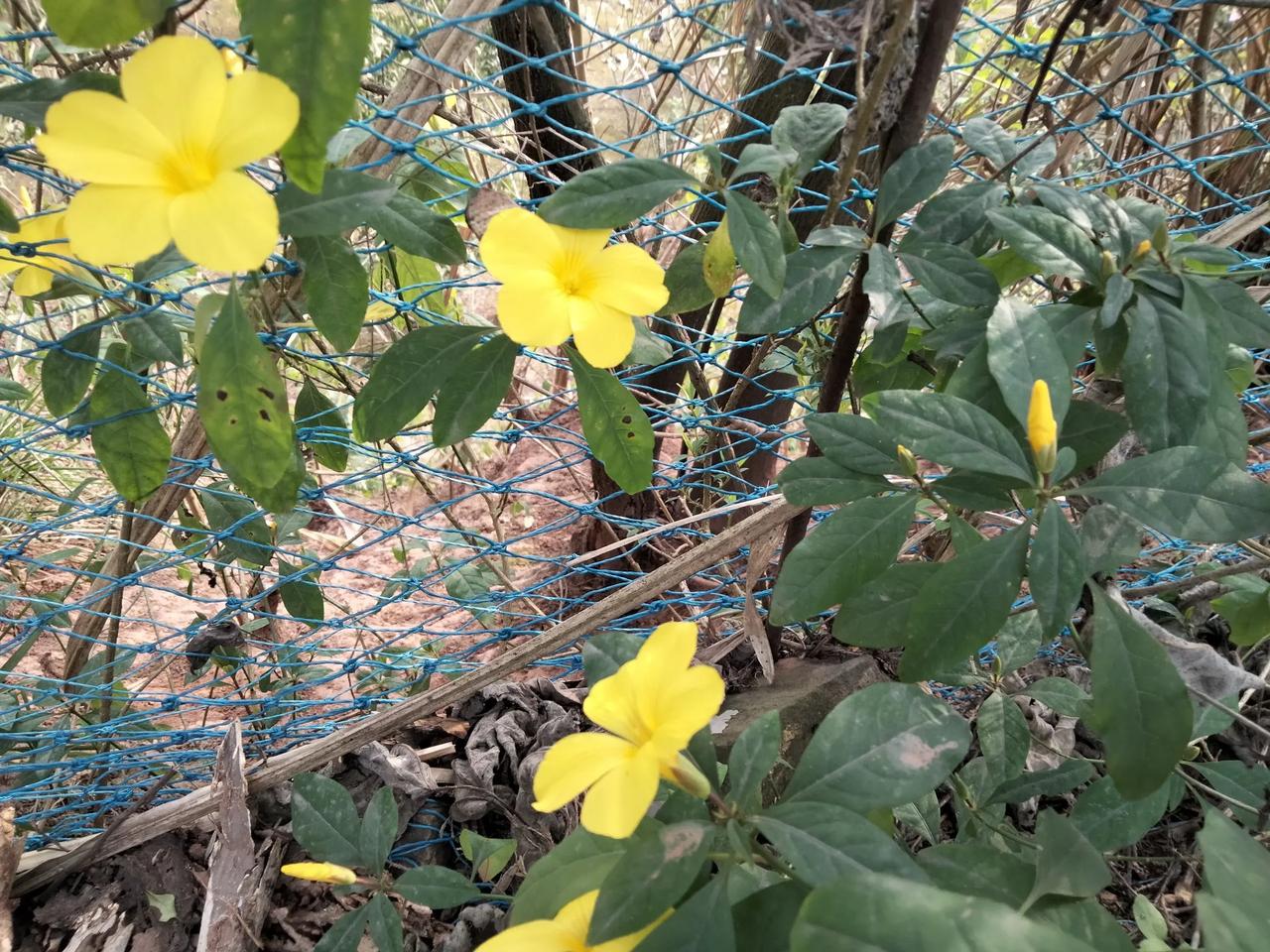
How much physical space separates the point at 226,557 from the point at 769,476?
112 centimetres

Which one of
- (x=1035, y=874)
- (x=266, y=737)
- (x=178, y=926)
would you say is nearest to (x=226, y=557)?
(x=266, y=737)

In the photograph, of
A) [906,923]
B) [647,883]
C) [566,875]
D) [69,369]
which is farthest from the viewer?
[69,369]

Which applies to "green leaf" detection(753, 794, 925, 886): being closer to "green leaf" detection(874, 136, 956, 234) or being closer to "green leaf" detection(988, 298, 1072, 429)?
"green leaf" detection(988, 298, 1072, 429)

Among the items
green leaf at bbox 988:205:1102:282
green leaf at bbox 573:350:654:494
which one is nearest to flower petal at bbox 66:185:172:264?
green leaf at bbox 573:350:654:494

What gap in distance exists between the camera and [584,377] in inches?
34.5

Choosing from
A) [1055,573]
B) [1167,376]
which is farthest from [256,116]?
[1167,376]

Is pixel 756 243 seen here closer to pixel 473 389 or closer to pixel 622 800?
pixel 473 389

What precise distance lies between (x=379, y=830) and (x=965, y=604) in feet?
2.66

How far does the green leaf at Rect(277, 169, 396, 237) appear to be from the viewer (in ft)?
2.11

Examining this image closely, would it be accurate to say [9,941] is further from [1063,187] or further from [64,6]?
[1063,187]

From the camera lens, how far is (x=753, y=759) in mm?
613

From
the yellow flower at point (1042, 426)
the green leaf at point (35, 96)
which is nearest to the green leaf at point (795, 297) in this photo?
the yellow flower at point (1042, 426)

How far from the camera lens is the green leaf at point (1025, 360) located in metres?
0.69

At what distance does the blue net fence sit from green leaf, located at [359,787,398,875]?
0.38 metres
